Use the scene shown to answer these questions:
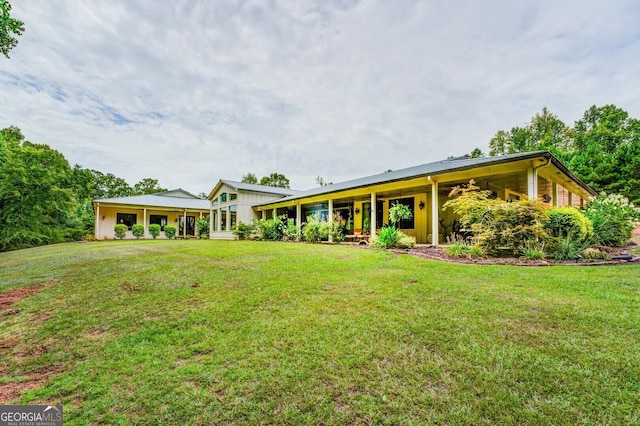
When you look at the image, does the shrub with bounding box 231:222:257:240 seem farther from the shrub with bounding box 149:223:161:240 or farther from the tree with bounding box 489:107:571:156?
the tree with bounding box 489:107:571:156

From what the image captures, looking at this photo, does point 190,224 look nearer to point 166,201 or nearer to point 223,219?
point 166,201

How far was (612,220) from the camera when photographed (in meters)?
9.38

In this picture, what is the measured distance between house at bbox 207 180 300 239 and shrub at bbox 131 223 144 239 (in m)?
5.47

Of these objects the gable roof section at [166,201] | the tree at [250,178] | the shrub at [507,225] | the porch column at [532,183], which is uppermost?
the tree at [250,178]

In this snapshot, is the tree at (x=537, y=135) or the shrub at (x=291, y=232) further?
the tree at (x=537, y=135)

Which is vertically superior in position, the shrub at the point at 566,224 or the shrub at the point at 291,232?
the shrub at the point at 566,224

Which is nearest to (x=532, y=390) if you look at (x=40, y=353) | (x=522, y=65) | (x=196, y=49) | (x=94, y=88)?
(x=40, y=353)

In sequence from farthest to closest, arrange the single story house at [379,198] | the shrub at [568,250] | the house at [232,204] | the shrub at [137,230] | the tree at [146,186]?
the tree at [146,186]
the shrub at [137,230]
the house at [232,204]
the single story house at [379,198]
the shrub at [568,250]

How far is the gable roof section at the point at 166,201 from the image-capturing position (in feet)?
74.5

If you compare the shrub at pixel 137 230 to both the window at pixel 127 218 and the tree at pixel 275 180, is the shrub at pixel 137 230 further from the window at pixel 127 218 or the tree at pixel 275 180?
the tree at pixel 275 180

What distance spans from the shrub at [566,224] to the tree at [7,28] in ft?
46.3

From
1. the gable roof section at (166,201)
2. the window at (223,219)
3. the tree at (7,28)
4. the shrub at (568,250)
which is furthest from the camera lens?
the window at (223,219)

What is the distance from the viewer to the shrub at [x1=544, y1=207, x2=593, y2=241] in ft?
22.1

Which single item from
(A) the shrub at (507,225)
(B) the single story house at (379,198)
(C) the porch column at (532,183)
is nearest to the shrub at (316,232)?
(B) the single story house at (379,198)
